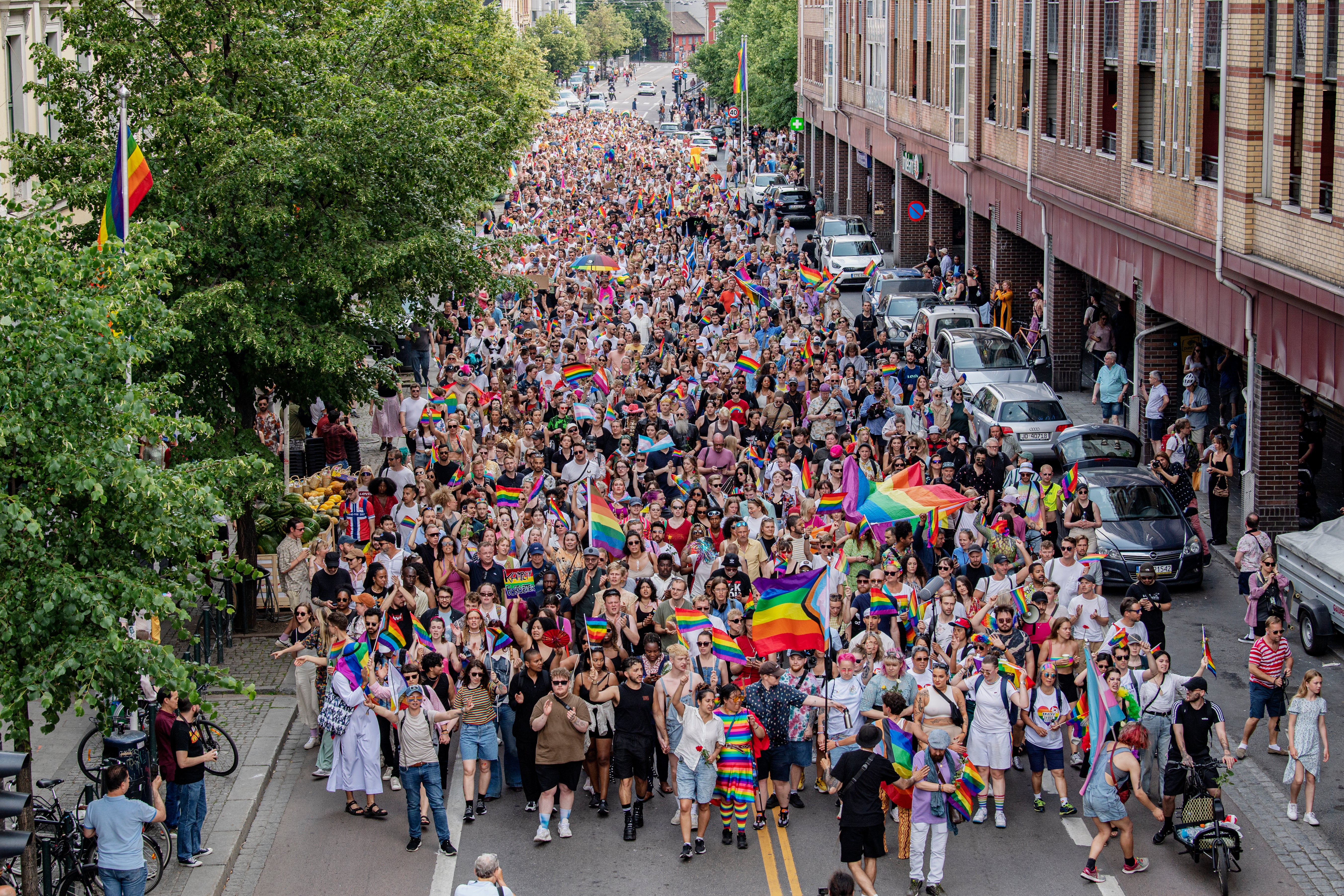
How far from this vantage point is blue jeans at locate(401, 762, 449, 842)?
1313 cm

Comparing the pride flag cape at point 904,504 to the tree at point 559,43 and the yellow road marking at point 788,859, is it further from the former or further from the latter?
the tree at point 559,43

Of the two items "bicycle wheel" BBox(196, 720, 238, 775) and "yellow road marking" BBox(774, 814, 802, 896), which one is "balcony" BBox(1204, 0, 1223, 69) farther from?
"bicycle wheel" BBox(196, 720, 238, 775)

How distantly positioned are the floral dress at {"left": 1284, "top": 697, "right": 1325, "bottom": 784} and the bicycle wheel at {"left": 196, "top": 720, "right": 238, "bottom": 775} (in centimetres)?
907

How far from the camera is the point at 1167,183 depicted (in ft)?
84.1

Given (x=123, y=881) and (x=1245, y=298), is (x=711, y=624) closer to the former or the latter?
(x=123, y=881)

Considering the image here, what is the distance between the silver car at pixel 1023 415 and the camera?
24.8m

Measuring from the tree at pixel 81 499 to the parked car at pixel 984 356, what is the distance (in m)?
18.1

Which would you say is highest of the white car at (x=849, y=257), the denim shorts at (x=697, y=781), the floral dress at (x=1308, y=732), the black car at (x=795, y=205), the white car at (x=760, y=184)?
the white car at (x=760, y=184)

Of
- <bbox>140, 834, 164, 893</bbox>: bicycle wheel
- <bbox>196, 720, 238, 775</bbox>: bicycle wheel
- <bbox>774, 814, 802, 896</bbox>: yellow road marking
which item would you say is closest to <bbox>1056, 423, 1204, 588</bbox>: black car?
<bbox>774, 814, 802, 896</bbox>: yellow road marking

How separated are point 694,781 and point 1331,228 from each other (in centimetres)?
1132

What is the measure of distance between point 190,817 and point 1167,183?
18.4 m

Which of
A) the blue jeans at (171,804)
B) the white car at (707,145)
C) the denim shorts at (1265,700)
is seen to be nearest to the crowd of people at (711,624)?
the denim shorts at (1265,700)

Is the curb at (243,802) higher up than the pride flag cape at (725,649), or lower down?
lower down

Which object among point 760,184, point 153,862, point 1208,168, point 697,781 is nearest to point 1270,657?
point 697,781
